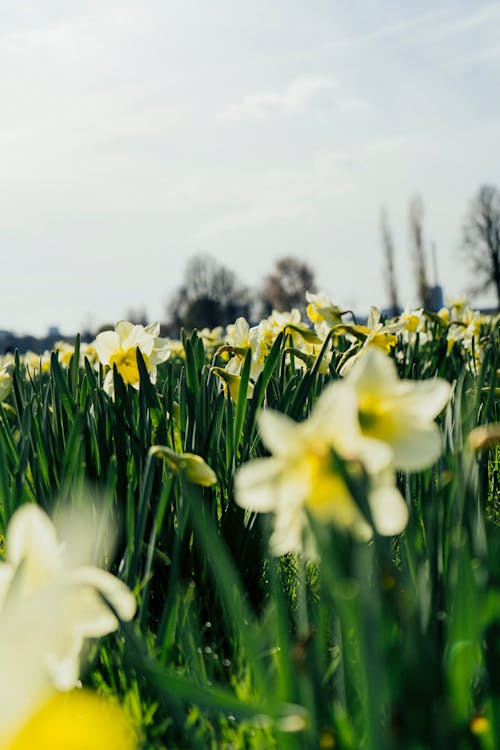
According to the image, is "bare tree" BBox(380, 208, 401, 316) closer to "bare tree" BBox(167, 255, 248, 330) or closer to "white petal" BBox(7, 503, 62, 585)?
"bare tree" BBox(167, 255, 248, 330)

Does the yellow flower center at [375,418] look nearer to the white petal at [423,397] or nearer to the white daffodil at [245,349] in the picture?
the white petal at [423,397]

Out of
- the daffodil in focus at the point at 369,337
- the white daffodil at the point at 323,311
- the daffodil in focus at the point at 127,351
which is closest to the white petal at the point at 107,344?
the daffodil in focus at the point at 127,351

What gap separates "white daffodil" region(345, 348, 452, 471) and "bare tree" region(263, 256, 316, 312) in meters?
45.4

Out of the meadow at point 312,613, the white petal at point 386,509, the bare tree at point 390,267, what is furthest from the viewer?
the bare tree at point 390,267

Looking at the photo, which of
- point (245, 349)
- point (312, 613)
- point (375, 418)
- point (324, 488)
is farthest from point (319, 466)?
point (245, 349)

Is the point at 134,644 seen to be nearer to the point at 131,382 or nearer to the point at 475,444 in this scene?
the point at 475,444

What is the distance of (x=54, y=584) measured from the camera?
2.43 ft

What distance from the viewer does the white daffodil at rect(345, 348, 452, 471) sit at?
2.90 ft

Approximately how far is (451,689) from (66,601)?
431 mm

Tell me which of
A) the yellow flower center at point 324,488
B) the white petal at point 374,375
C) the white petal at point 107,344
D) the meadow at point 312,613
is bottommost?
the meadow at point 312,613

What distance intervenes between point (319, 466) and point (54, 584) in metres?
0.29

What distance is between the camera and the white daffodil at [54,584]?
0.77 meters

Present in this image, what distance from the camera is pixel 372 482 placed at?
0.87 meters

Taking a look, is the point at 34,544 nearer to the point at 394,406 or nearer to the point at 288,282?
the point at 394,406
